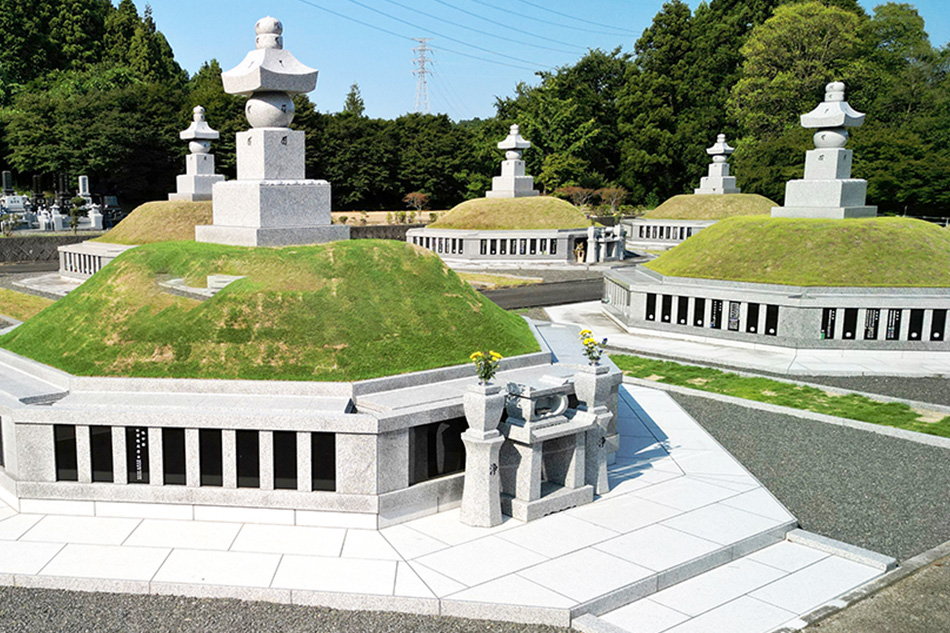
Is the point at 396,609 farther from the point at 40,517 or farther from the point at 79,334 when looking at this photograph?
the point at 79,334

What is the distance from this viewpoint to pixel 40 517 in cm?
1080

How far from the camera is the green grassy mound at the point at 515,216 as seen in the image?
154 feet

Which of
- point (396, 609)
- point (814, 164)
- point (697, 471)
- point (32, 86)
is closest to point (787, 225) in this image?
point (814, 164)

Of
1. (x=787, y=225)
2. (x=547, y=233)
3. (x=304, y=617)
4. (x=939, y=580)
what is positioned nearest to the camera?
(x=304, y=617)

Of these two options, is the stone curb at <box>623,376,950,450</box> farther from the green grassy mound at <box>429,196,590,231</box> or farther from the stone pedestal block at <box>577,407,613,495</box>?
the green grassy mound at <box>429,196,590,231</box>

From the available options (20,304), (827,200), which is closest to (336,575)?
(20,304)

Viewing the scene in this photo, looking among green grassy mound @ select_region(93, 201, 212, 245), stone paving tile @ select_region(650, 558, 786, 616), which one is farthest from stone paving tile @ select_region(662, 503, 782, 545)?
green grassy mound @ select_region(93, 201, 212, 245)

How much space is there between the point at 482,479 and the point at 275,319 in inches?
186

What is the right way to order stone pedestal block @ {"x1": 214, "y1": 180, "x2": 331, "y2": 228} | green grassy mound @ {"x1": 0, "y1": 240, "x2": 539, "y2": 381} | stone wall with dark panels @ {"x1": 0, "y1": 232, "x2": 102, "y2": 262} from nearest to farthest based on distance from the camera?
green grassy mound @ {"x1": 0, "y1": 240, "x2": 539, "y2": 381} → stone pedestal block @ {"x1": 214, "y1": 180, "x2": 331, "y2": 228} → stone wall with dark panels @ {"x1": 0, "y1": 232, "x2": 102, "y2": 262}

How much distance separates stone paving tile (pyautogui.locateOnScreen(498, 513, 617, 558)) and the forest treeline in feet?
187

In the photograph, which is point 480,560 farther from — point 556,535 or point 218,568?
point 218,568

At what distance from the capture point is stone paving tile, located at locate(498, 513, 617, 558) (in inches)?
403

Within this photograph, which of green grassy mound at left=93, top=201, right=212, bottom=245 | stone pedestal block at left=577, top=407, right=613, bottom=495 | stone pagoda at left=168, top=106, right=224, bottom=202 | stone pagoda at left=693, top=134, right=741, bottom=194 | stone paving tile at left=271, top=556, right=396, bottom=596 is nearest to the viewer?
stone paving tile at left=271, top=556, right=396, bottom=596

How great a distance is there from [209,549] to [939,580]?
9.32 metres
